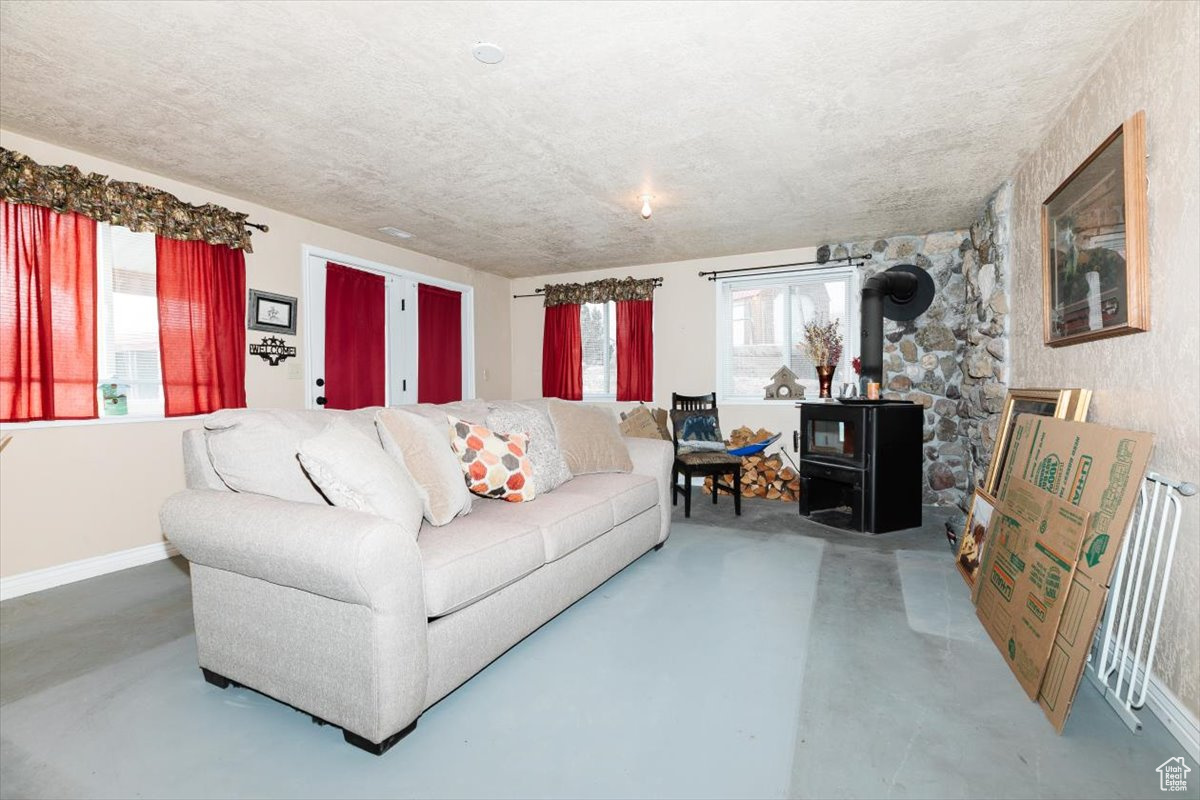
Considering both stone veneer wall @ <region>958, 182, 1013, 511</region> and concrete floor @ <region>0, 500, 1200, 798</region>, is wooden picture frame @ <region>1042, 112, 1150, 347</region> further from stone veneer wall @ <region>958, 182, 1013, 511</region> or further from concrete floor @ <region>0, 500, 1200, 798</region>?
concrete floor @ <region>0, 500, 1200, 798</region>

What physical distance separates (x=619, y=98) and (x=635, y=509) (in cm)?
206

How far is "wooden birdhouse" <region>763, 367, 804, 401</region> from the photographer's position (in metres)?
5.20

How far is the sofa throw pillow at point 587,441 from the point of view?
3055mm

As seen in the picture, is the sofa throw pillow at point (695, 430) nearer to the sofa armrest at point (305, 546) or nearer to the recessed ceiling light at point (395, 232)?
the recessed ceiling light at point (395, 232)

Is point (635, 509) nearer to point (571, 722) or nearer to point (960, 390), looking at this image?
point (571, 722)

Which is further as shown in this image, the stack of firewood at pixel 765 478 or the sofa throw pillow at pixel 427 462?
the stack of firewood at pixel 765 478

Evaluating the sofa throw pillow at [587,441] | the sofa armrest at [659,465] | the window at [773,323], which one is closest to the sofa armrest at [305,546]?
the sofa throw pillow at [587,441]

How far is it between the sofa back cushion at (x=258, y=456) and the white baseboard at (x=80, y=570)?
179 centimetres

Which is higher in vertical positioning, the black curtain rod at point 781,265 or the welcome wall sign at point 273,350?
the black curtain rod at point 781,265

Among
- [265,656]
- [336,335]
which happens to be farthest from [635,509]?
[336,335]

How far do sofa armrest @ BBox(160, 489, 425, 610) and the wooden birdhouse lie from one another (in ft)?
14.5

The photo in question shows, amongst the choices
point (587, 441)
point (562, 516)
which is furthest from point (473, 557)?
point (587, 441)

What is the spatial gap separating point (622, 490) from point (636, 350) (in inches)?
124

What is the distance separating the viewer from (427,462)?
208 centimetres
